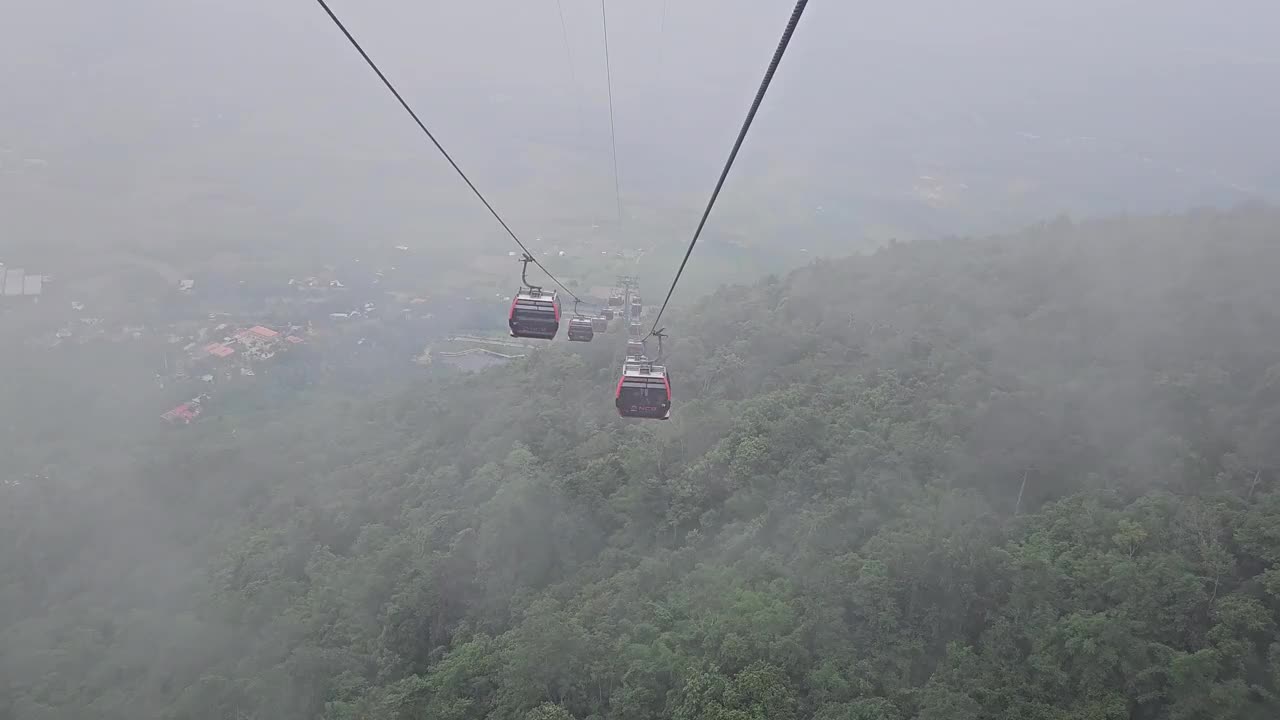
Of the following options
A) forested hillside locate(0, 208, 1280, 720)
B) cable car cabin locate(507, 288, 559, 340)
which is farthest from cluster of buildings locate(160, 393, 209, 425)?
cable car cabin locate(507, 288, 559, 340)

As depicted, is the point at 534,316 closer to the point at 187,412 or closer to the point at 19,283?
the point at 187,412

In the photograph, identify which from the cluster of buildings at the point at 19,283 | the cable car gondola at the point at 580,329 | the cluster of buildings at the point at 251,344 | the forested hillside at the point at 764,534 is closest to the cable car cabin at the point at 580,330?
the cable car gondola at the point at 580,329

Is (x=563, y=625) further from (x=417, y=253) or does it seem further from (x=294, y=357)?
(x=417, y=253)

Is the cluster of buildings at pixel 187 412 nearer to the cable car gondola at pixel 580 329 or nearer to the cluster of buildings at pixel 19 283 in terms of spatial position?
the cluster of buildings at pixel 19 283

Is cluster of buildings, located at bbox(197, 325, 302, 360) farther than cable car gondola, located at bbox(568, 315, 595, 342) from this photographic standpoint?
Yes

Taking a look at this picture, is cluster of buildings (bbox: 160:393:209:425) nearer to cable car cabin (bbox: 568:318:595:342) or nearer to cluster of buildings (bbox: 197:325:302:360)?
cluster of buildings (bbox: 197:325:302:360)
